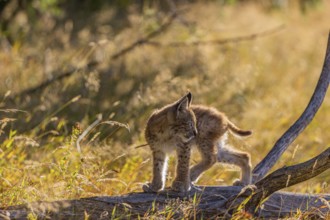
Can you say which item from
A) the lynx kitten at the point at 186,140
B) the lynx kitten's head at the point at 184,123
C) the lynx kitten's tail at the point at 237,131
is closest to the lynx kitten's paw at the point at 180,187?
the lynx kitten at the point at 186,140

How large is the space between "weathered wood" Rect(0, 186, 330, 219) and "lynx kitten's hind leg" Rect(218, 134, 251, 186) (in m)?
0.68

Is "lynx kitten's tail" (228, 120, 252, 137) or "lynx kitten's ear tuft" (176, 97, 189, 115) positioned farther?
"lynx kitten's tail" (228, 120, 252, 137)

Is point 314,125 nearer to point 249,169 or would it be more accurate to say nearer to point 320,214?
point 249,169

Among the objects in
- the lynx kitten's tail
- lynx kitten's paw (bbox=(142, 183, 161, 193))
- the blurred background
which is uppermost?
the blurred background

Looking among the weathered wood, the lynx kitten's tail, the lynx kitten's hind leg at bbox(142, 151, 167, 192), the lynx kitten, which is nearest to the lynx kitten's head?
the lynx kitten

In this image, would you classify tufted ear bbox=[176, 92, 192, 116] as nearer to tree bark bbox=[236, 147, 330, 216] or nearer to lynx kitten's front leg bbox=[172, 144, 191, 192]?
lynx kitten's front leg bbox=[172, 144, 191, 192]

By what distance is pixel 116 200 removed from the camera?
195 inches

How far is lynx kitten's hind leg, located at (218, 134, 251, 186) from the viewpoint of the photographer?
607cm

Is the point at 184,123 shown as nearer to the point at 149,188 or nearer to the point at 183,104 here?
the point at 183,104

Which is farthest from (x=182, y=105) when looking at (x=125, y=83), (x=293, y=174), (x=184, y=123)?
(x=125, y=83)

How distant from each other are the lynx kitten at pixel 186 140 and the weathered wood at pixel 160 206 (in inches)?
10.4

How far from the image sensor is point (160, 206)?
5.04m

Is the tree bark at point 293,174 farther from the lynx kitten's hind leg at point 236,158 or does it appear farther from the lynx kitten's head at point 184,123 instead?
the lynx kitten's hind leg at point 236,158

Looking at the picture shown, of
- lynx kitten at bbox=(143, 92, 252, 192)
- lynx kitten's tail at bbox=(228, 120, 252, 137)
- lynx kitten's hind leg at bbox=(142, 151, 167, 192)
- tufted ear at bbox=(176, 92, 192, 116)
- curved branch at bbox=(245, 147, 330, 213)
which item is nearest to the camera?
curved branch at bbox=(245, 147, 330, 213)
